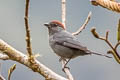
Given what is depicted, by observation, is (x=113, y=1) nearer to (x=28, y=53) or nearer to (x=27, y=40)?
(x=27, y=40)

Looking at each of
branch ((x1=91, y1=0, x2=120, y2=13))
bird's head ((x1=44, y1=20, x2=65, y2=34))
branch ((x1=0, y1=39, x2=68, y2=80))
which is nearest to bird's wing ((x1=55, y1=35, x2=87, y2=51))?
bird's head ((x1=44, y1=20, x2=65, y2=34))

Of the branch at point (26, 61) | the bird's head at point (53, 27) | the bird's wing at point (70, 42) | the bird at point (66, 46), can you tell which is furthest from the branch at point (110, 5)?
the bird's head at point (53, 27)

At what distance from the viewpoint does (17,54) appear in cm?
218

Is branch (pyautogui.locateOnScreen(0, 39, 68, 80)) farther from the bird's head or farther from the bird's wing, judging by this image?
the bird's head

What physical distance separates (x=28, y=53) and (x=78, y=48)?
113 inches

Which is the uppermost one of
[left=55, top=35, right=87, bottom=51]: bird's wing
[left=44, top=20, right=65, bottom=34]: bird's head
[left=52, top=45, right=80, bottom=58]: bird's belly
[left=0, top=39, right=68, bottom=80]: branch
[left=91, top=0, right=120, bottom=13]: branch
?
[left=91, top=0, right=120, bottom=13]: branch

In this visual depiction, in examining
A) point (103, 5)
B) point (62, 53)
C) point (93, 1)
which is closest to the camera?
point (103, 5)

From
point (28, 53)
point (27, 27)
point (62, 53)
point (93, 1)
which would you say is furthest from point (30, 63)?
point (62, 53)

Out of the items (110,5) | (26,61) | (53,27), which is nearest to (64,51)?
(53,27)

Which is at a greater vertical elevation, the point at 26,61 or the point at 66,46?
the point at 26,61

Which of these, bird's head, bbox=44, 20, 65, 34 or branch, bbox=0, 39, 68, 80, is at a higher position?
branch, bbox=0, 39, 68, 80

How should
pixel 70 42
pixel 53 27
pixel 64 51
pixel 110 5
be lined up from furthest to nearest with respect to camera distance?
pixel 53 27, pixel 70 42, pixel 64 51, pixel 110 5

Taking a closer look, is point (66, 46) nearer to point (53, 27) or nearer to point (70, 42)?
point (70, 42)

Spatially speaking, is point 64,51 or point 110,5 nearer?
point 110,5
